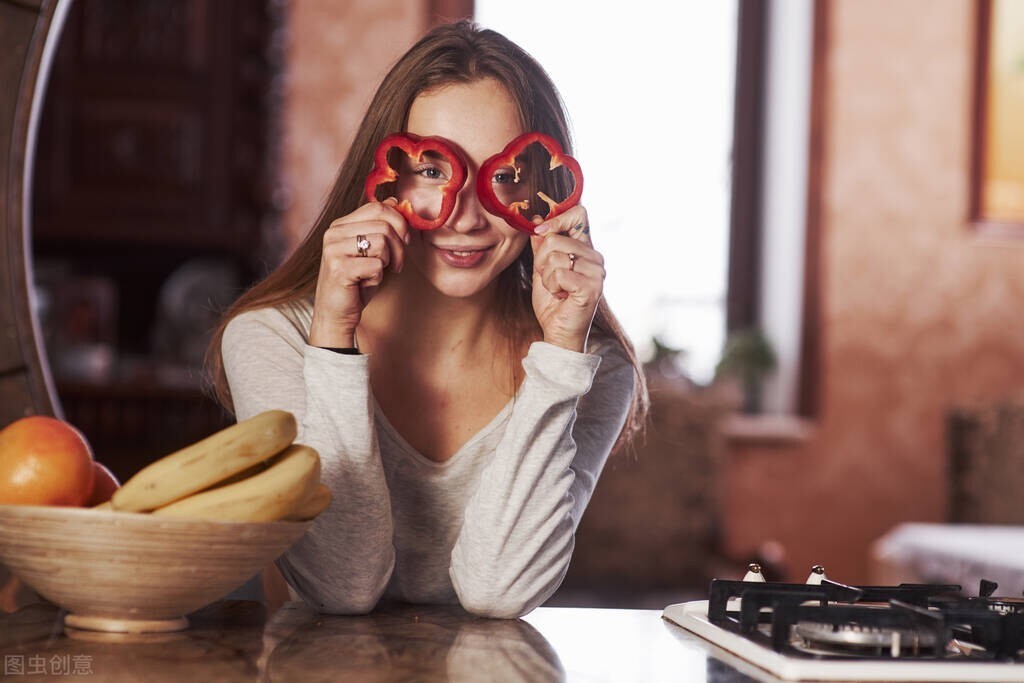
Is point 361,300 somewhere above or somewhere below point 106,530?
above

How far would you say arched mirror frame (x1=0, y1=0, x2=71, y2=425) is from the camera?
52.7 inches

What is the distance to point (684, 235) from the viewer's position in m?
4.49

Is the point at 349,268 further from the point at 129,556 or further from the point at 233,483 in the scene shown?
the point at 129,556

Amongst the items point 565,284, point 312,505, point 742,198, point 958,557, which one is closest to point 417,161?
point 565,284

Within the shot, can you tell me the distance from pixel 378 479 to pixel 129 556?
0.36 m

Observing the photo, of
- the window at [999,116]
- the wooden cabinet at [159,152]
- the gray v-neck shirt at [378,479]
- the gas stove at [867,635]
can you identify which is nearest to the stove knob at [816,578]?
the gas stove at [867,635]

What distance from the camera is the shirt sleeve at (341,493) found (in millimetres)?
1213

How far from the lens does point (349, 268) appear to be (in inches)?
48.8

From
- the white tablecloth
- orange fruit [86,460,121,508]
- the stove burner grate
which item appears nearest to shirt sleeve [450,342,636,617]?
the stove burner grate

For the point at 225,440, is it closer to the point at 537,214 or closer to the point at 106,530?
the point at 106,530

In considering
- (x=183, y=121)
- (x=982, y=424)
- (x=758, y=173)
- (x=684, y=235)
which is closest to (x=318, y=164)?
(x=183, y=121)

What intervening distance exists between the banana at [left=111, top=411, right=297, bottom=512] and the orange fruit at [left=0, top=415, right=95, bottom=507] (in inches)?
2.6

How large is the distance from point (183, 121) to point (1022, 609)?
3.09m

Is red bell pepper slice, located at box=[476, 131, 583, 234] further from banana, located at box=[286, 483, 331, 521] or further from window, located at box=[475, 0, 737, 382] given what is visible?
window, located at box=[475, 0, 737, 382]
